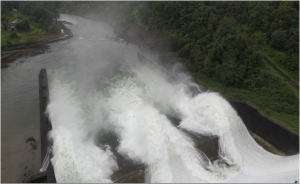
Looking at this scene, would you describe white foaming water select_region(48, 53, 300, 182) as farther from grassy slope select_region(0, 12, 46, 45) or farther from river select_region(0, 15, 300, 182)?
grassy slope select_region(0, 12, 46, 45)

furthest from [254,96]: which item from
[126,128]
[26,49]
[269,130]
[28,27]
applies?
[28,27]

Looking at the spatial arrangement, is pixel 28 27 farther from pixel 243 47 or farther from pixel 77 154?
pixel 243 47

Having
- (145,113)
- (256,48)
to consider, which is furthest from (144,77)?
(256,48)

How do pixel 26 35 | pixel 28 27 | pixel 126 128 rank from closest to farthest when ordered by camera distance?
pixel 126 128, pixel 26 35, pixel 28 27

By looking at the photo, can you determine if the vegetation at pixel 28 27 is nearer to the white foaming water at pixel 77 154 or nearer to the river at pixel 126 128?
the river at pixel 126 128

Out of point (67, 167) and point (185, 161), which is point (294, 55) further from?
point (67, 167)

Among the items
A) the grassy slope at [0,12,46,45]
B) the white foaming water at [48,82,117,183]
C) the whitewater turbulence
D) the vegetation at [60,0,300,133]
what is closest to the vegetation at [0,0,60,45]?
the grassy slope at [0,12,46,45]
